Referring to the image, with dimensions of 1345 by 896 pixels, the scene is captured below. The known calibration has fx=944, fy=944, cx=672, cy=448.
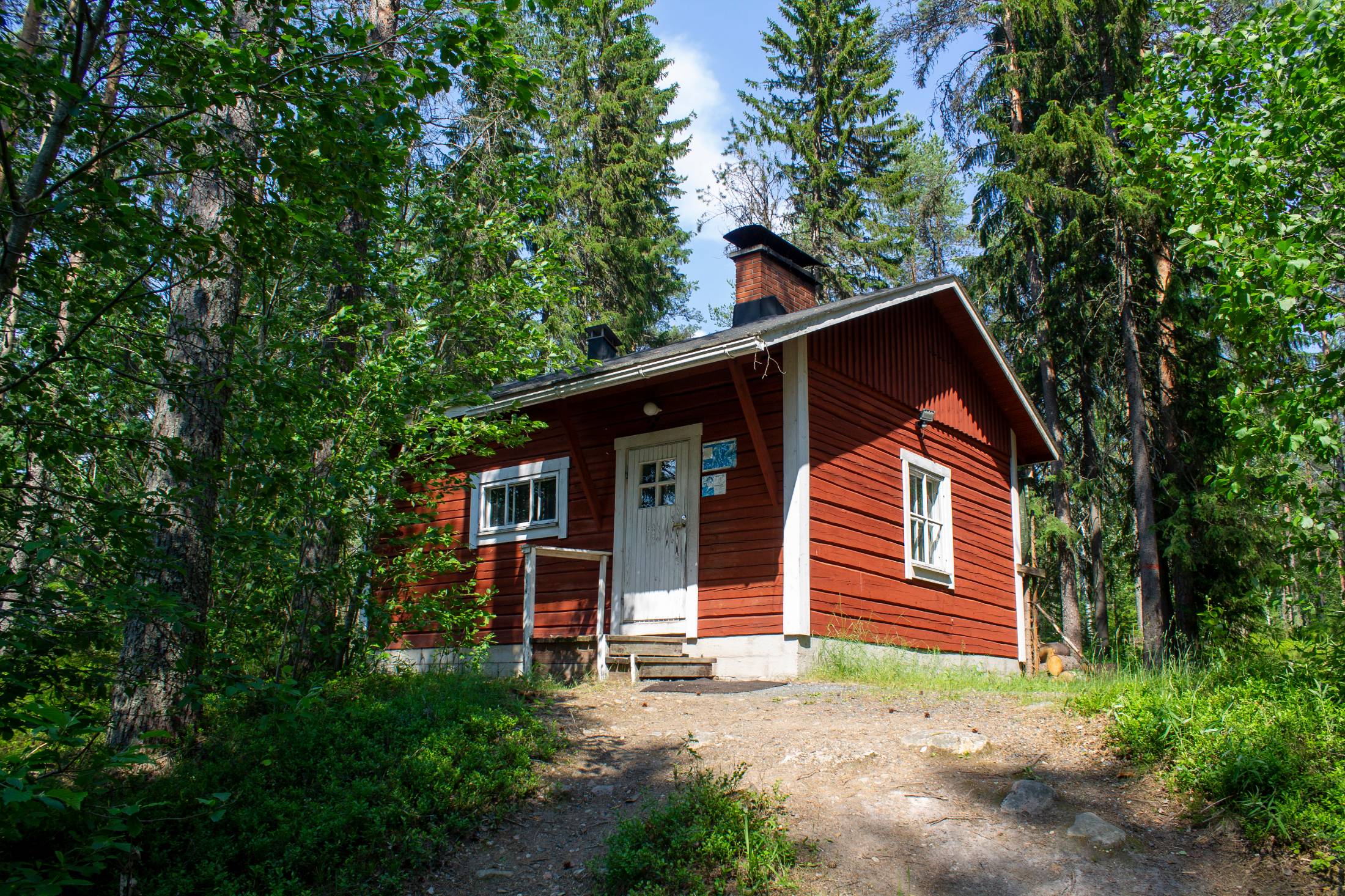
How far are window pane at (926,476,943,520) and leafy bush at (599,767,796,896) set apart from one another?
24.5ft

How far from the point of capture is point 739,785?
17.5ft

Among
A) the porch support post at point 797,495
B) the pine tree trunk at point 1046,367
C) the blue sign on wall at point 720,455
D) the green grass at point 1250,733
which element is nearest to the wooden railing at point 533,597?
the blue sign on wall at point 720,455

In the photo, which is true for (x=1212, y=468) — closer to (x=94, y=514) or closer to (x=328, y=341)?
(x=328, y=341)

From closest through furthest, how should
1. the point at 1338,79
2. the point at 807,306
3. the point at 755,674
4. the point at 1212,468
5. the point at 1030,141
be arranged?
the point at 1338,79 → the point at 755,674 → the point at 807,306 → the point at 1212,468 → the point at 1030,141

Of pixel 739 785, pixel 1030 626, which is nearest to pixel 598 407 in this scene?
pixel 739 785

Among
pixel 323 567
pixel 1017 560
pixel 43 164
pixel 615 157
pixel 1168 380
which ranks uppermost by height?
pixel 615 157

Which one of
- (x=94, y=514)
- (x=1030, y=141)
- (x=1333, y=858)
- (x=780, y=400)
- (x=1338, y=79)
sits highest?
(x=1030, y=141)

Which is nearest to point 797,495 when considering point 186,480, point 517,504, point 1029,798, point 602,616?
point 602,616

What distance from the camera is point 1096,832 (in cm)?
458

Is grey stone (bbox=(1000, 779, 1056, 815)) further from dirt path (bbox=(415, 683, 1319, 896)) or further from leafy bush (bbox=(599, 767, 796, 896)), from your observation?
leafy bush (bbox=(599, 767, 796, 896))

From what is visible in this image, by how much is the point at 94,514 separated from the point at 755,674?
653 cm

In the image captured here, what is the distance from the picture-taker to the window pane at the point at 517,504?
466 inches

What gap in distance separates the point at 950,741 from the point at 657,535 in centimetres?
483

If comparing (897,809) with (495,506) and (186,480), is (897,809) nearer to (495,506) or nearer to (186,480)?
(186,480)
